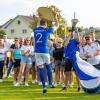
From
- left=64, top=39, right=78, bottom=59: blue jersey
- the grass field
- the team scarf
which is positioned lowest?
the grass field

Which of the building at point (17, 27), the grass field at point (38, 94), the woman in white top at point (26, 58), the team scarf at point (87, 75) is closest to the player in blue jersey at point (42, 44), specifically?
the grass field at point (38, 94)

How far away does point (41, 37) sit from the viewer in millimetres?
13609

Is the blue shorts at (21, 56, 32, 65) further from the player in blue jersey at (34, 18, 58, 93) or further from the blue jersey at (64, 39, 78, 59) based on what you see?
the blue jersey at (64, 39, 78, 59)

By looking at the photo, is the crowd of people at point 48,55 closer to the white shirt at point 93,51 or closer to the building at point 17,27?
the white shirt at point 93,51

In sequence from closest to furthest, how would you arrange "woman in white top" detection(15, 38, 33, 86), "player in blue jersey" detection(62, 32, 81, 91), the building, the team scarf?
1. the team scarf
2. "player in blue jersey" detection(62, 32, 81, 91)
3. "woman in white top" detection(15, 38, 33, 86)
4. the building

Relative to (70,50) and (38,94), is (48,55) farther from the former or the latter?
(38,94)

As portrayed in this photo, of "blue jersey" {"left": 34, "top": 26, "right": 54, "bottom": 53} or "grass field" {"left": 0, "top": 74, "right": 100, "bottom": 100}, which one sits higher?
"blue jersey" {"left": 34, "top": 26, "right": 54, "bottom": 53}

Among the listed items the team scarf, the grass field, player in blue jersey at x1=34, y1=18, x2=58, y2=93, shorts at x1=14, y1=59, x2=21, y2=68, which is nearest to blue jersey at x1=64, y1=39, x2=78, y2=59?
the team scarf

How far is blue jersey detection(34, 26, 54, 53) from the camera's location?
13566mm

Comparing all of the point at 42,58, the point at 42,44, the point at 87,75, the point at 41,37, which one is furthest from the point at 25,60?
the point at 87,75

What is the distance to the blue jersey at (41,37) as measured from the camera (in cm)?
1357

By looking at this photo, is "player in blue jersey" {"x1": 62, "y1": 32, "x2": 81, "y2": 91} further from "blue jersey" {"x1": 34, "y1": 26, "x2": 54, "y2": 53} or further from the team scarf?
"blue jersey" {"x1": 34, "y1": 26, "x2": 54, "y2": 53}

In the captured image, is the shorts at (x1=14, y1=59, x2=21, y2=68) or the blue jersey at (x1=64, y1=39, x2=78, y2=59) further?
the shorts at (x1=14, y1=59, x2=21, y2=68)

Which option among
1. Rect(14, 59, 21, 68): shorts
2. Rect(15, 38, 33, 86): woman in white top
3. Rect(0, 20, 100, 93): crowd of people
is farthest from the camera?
Rect(14, 59, 21, 68): shorts
